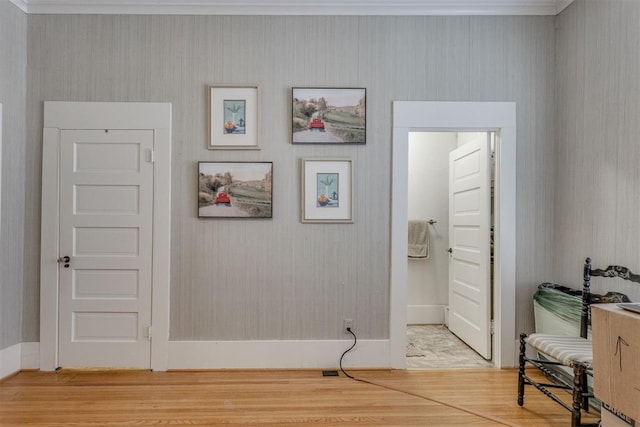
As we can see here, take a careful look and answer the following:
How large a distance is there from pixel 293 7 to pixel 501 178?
216cm

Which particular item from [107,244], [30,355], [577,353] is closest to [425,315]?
[577,353]

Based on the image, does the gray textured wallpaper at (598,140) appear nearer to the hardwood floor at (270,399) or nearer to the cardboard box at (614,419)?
the cardboard box at (614,419)

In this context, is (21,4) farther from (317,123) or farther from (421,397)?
(421,397)

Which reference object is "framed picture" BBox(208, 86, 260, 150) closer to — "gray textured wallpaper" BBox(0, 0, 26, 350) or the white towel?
"gray textured wallpaper" BBox(0, 0, 26, 350)

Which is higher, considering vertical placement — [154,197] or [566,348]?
[154,197]

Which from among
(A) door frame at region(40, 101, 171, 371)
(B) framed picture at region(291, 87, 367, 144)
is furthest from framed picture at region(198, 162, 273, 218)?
(B) framed picture at region(291, 87, 367, 144)

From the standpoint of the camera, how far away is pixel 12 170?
114 inches

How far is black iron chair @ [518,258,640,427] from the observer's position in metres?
1.95

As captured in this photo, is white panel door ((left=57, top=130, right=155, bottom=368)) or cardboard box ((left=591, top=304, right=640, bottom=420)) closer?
cardboard box ((left=591, top=304, right=640, bottom=420))

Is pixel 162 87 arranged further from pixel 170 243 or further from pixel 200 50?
pixel 170 243

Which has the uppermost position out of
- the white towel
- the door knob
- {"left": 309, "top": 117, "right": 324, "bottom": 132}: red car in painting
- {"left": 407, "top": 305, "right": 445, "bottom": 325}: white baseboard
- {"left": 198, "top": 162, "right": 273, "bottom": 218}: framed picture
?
{"left": 309, "top": 117, "right": 324, "bottom": 132}: red car in painting

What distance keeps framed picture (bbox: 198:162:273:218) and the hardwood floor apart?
125 centimetres

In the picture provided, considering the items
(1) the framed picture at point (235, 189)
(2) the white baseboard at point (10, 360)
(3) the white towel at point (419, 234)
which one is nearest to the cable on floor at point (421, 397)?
(1) the framed picture at point (235, 189)

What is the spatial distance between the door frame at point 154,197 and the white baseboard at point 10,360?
0.55 feet
